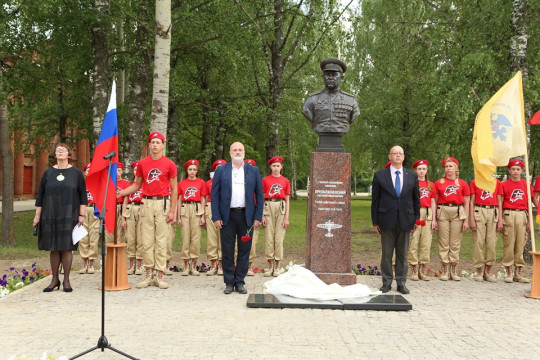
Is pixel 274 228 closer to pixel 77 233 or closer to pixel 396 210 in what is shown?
pixel 396 210

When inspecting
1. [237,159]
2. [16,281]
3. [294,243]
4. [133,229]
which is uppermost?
[237,159]

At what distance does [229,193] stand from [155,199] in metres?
1.21

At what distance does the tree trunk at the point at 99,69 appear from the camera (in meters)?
12.8

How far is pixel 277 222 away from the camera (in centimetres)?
877

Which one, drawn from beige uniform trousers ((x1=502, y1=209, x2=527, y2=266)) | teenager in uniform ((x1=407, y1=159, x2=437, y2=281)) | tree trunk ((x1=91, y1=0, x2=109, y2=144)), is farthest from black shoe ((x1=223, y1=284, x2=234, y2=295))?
tree trunk ((x1=91, y1=0, x2=109, y2=144))

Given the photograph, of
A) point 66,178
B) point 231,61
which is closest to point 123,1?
point 231,61

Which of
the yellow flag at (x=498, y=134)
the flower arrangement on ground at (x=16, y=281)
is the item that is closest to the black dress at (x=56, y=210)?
the flower arrangement on ground at (x=16, y=281)

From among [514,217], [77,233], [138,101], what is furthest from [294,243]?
[77,233]

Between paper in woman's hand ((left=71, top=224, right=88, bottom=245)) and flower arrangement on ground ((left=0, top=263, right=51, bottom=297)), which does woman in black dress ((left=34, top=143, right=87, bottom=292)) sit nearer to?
paper in woman's hand ((left=71, top=224, right=88, bottom=245))

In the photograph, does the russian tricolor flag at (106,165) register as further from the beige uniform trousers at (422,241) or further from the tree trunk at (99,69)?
the tree trunk at (99,69)

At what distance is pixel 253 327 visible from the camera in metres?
5.55

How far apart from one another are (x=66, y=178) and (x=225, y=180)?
2.40 m

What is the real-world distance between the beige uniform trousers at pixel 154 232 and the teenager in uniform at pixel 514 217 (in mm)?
5744

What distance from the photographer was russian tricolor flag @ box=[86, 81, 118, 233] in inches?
225
